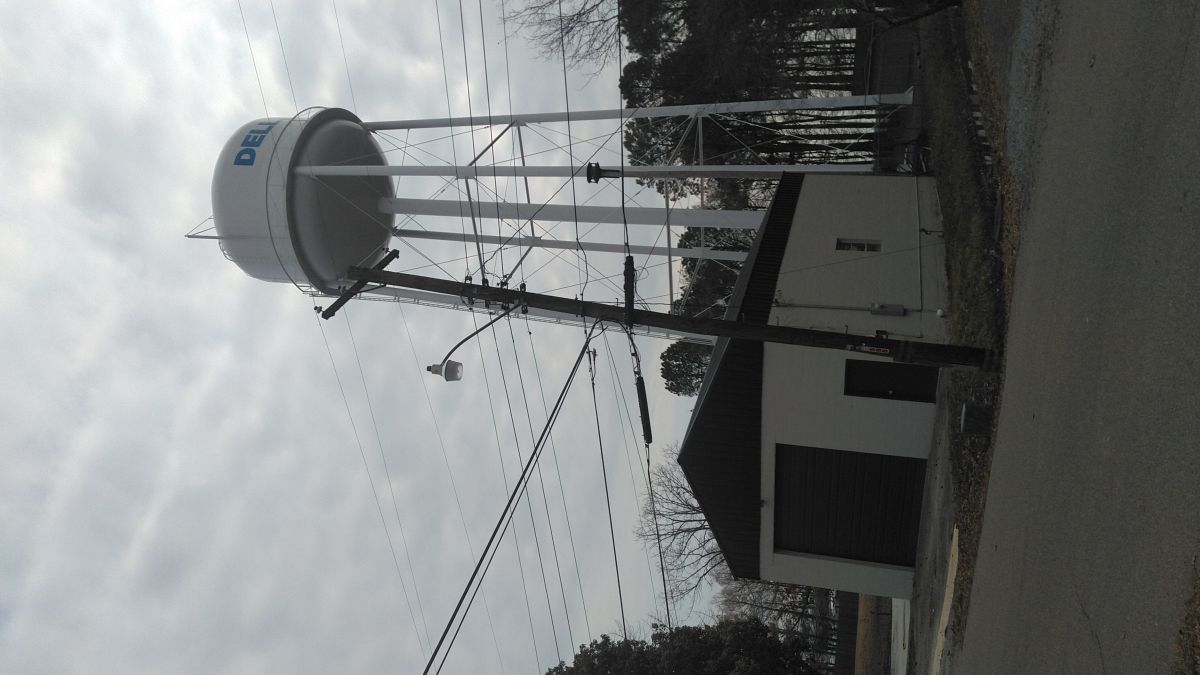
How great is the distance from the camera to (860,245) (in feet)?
55.3

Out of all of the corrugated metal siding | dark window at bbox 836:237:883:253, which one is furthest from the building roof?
dark window at bbox 836:237:883:253

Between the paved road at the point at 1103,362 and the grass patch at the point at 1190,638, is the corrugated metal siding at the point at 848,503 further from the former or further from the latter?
the grass patch at the point at 1190,638

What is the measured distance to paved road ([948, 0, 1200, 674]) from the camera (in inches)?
254

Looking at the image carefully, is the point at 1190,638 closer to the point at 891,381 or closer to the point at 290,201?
the point at 891,381

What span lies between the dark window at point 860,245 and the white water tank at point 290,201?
36.1ft

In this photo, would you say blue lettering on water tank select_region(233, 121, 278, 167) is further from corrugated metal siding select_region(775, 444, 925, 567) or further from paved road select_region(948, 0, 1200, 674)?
paved road select_region(948, 0, 1200, 674)

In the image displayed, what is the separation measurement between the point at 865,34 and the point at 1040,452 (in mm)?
21966

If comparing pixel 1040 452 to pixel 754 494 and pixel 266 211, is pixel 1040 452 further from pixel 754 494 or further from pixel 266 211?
pixel 266 211

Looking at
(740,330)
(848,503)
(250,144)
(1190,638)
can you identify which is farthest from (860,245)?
(250,144)

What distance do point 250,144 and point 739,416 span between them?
42.0 feet

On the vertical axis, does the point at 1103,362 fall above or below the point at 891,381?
above

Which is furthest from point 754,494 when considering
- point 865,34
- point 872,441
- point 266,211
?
point 865,34

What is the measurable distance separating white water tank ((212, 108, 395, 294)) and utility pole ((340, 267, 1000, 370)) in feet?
20.7

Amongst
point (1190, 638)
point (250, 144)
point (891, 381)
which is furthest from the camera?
point (250, 144)
